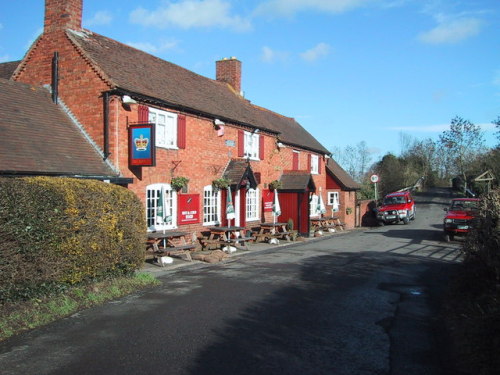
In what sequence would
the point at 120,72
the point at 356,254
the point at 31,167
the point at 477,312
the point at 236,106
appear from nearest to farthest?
the point at 477,312
the point at 31,167
the point at 120,72
the point at 356,254
the point at 236,106

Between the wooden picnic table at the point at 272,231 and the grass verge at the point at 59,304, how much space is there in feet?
33.0

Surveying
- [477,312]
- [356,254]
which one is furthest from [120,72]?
[477,312]

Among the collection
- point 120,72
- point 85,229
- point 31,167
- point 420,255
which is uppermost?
point 120,72

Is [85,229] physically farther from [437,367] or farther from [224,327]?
[437,367]

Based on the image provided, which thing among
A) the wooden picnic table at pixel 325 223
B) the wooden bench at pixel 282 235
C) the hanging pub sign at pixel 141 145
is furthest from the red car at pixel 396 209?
the hanging pub sign at pixel 141 145

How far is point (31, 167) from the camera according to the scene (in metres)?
11.2

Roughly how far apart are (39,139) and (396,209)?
81.3 ft

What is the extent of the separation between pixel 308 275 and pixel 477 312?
5.53 meters

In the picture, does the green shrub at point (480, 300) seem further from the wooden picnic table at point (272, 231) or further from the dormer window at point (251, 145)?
the dormer window at point (251, 145)

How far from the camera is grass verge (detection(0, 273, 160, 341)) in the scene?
6949 mm

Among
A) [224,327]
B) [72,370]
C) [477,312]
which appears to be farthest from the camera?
[224,327]

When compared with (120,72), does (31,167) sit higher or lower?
lower

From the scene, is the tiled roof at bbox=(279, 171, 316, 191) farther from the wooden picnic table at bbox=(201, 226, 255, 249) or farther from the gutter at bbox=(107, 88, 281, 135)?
the wooden picnic table at bbox=(201, 226, 255, 249)

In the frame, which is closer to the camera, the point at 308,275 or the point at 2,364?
the point at 2,364
